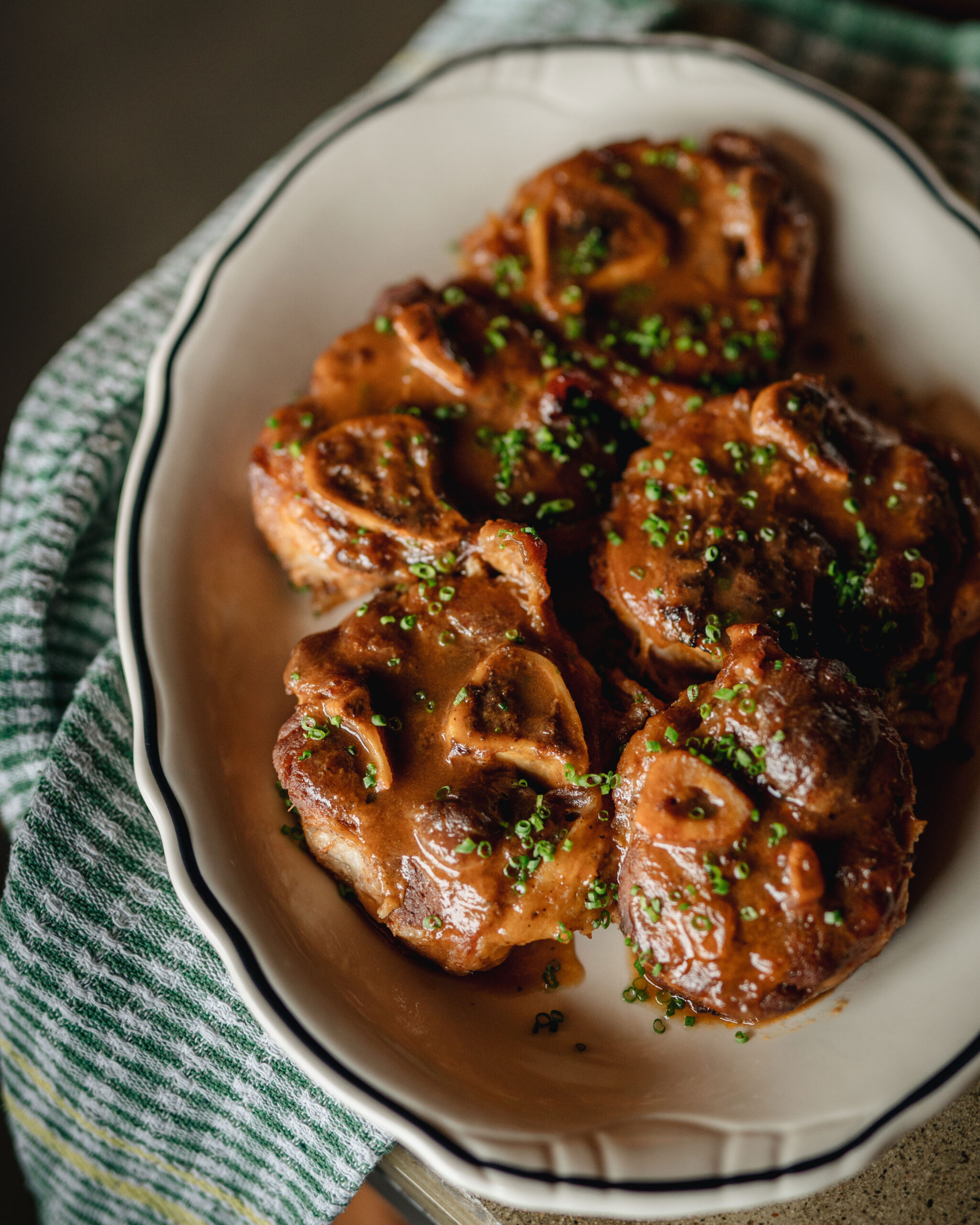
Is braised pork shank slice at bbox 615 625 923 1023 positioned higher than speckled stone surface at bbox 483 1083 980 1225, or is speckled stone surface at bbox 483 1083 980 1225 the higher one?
braised pork shank slice at bbox 615 625 923 1023

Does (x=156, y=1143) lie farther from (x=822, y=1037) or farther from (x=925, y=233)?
(x=925, y=233)

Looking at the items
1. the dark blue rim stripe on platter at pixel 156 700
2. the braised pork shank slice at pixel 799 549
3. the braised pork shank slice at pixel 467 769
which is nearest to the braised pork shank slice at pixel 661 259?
the braised pork shank slice at pixel 799 549

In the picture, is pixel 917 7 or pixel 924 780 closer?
pixel 924 780

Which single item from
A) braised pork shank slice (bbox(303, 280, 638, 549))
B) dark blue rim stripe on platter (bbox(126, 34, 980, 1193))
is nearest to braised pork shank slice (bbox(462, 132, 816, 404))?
braised pork shank slice (bbox(303, 280, 638, 549))

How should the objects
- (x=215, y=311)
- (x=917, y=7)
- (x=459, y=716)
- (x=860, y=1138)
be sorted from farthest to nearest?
1. (x=917, y=7)
2. (x=215, y=311)
3. (x=459, y=716)
4. (x=860, y=1138)

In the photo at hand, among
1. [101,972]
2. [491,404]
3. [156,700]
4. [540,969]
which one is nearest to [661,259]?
[491,404]

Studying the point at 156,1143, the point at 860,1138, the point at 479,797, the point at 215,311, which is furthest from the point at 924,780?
the point at 215,311

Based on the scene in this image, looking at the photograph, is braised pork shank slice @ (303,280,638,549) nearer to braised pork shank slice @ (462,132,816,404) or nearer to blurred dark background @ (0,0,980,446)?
braised pork shank slice @ (462,132,816,404)

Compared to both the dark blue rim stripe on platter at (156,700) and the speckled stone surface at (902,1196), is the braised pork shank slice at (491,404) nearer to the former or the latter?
the dark blue rim stripe on platter at (156,700)
